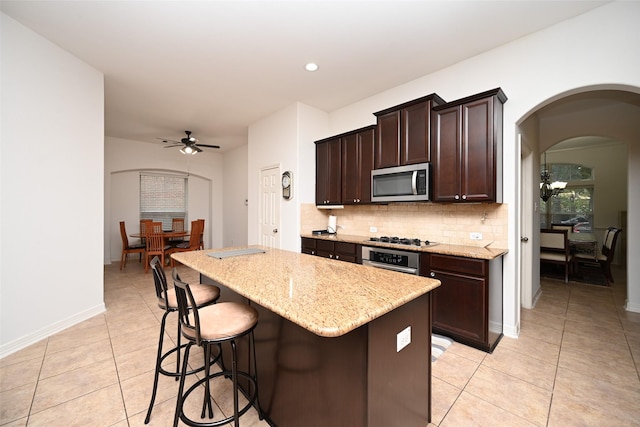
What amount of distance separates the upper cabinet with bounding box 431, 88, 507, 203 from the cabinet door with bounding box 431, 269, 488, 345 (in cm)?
80

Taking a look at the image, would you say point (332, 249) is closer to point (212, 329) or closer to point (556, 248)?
point (212, 329)

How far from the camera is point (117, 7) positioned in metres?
2.24

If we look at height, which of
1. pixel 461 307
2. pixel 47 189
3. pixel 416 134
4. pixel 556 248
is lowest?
pixel 461 307

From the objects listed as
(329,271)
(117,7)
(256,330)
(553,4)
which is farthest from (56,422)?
(553,4)

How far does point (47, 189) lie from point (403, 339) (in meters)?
3.57

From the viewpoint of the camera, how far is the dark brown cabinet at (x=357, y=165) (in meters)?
3.53

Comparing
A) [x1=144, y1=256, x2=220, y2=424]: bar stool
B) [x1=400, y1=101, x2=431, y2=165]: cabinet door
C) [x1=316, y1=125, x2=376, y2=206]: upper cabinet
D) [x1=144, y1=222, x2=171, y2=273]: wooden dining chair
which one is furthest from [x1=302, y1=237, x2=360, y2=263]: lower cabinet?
[x1=144, y1=222, x2=171, y2=273]: wooden dining chair

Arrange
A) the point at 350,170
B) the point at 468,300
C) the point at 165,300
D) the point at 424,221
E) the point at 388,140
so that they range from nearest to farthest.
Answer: the point at 165,300, the point at 468,300, the point at 388,140, the point at 424,221, the point at 350,170

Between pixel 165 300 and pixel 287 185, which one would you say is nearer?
pixel 165 300

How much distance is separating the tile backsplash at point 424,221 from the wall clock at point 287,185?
0.95 ft

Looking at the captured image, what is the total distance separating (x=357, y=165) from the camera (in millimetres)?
3682

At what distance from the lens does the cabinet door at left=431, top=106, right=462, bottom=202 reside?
2.67 m

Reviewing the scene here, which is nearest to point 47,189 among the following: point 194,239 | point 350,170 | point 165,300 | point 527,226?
point 165,300

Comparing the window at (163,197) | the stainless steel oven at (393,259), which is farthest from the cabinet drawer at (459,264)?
the window at (163,197)
